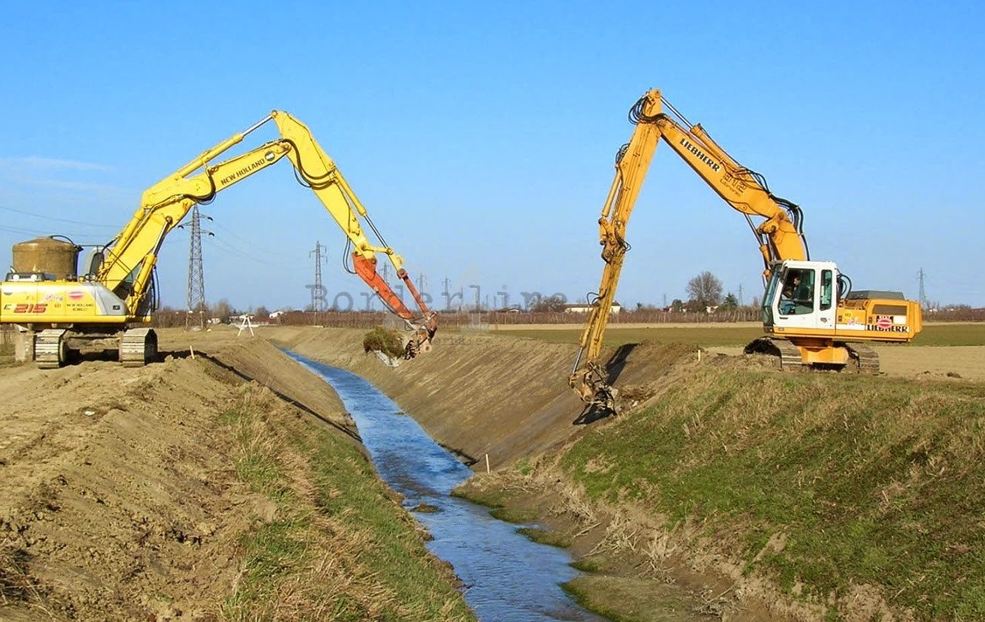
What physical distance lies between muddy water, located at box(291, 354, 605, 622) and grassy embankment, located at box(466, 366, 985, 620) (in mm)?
713

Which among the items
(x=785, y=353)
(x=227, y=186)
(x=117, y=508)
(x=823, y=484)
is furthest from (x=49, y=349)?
(x=823, y=484)

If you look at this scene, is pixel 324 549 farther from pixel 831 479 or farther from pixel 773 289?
pixel 773 289

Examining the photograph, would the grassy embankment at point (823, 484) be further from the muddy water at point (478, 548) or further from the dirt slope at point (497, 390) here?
the dirt slope at point (497, 390)

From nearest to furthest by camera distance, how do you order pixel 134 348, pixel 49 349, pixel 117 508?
pixel 117 508
pixel 49 349
pixel 134 348

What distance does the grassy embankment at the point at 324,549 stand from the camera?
1031 cm

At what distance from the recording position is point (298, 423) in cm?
2603

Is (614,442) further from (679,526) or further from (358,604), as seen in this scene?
(358,604)

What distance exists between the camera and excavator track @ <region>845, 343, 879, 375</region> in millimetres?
26188

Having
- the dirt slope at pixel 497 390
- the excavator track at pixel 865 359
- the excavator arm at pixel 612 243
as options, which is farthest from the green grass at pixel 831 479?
the dirt slope at pixel 497 390

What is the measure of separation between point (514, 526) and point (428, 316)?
242 inches

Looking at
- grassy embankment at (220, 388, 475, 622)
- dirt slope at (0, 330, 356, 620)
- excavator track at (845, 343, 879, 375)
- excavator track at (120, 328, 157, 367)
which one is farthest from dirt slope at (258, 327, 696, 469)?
dirt slope at (0, 330, 356, 620)

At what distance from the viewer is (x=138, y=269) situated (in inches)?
1214

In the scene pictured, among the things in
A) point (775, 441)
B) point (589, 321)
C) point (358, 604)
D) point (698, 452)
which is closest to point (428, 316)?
point (589, 321)

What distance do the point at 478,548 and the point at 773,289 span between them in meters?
11.3
